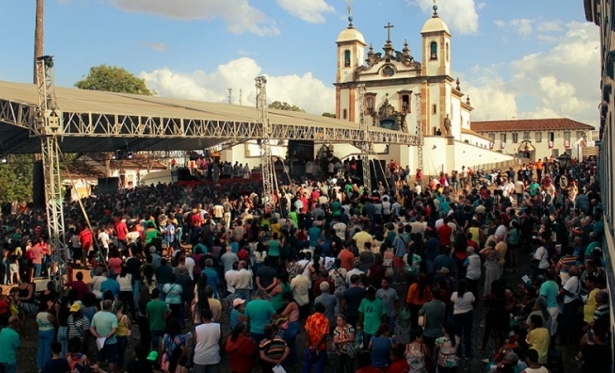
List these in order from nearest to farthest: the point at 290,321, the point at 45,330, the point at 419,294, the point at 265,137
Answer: the point at 290,321 < the point at 45,330 < the point at 419,294 < the point at 265,137

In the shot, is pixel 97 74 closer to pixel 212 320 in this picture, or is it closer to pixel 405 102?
pixel 405 102

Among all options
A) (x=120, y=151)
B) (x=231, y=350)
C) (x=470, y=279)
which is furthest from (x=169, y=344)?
(x=120, y=151)

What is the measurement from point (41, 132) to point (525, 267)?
10926 millimetres

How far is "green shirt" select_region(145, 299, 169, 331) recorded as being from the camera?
9.43 meters

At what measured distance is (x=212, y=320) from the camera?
8750 mm

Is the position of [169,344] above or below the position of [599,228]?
below

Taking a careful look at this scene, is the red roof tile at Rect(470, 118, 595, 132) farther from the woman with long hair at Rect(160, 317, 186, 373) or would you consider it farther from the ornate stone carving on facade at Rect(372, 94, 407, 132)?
the woman with long hair at Rect(160, 317, 186, 373)

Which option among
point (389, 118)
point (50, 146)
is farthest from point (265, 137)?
point (389, 118)

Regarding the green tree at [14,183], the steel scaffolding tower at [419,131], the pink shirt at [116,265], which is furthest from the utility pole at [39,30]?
the pink shirt at [116,265]

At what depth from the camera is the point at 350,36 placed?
54.8m

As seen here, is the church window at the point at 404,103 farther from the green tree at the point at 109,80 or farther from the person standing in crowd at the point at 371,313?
the person standing in crowd at the point at 371,313

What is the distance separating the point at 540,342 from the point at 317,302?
A: 2.83 meters

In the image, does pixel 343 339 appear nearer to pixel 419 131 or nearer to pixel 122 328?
pixel 122 328

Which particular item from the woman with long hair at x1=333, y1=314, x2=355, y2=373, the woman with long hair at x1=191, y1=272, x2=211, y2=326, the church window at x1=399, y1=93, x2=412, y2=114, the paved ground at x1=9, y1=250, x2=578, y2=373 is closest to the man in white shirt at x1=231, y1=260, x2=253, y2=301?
the woman with long hair at x1=191, y1=272, x2=211, y2=326
